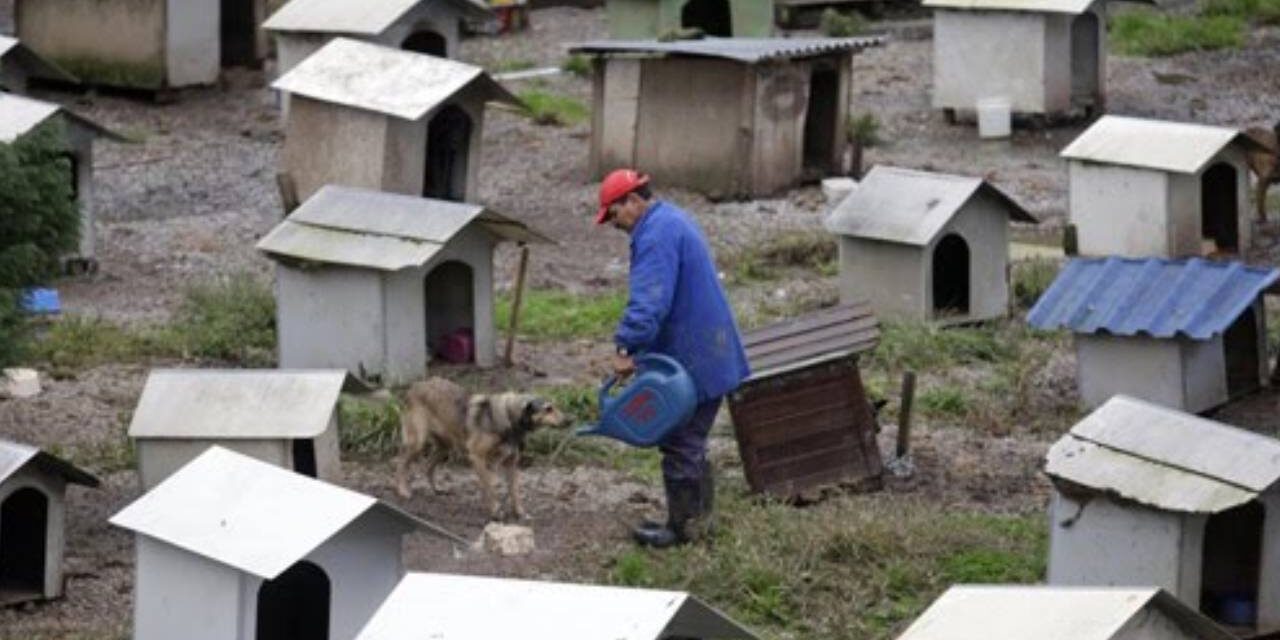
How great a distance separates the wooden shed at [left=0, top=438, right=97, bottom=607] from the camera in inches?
540

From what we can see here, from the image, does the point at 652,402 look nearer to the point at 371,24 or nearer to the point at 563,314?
the point at 563,314

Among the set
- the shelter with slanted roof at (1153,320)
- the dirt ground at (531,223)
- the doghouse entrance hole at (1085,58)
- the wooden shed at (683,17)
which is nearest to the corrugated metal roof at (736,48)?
the dirt ground at (531,223)

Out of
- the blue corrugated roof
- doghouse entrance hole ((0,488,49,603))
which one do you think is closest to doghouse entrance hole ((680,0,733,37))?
the blue corrugated roof

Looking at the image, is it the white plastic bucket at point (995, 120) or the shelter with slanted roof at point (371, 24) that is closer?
the shelter with slanted roof at point (371, 24)

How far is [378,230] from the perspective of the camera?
57.1 ft

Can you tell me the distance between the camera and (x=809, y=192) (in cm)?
2317

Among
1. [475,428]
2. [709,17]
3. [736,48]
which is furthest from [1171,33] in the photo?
[475,428]

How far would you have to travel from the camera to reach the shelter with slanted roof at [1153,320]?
16734mm

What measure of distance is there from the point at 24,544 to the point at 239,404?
1.20 metres

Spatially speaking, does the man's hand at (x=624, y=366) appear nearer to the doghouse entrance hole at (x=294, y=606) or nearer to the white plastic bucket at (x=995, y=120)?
the doghouse entrance hole at (x=294, y=606)

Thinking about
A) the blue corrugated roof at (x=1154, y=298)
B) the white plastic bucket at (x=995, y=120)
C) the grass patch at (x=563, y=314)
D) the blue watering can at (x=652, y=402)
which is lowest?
the white plastic bucket at (x=995, y=120)

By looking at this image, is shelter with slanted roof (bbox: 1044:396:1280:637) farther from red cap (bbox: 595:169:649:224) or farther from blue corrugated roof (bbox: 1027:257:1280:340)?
blue corrugated roof (bbox: 1027:257:1280:340)

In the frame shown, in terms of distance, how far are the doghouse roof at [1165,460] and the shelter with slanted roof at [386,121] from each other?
27.7 feet

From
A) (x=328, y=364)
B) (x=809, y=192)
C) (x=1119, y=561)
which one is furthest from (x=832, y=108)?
(x=1119, y=561)
